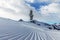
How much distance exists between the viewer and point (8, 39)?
17.2m

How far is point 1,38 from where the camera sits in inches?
644

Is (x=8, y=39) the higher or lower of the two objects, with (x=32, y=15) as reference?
lower

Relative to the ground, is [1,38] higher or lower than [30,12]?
lower

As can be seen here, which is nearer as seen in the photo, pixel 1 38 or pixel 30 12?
pixel 1 38

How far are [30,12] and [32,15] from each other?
119 inches

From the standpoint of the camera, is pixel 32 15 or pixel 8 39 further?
pixel 32 15

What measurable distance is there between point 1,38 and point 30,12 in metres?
79.0

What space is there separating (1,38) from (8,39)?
3.32 ft

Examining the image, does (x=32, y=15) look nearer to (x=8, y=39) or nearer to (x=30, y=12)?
(x=30, y=12)

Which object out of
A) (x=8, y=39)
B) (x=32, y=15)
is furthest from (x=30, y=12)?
(x=8, y=39)

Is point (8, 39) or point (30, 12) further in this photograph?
point (30, 12)

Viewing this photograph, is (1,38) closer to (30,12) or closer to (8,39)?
(8,39)

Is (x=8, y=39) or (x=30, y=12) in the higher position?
(x=30, y=12)

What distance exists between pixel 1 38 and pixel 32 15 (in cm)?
8129
